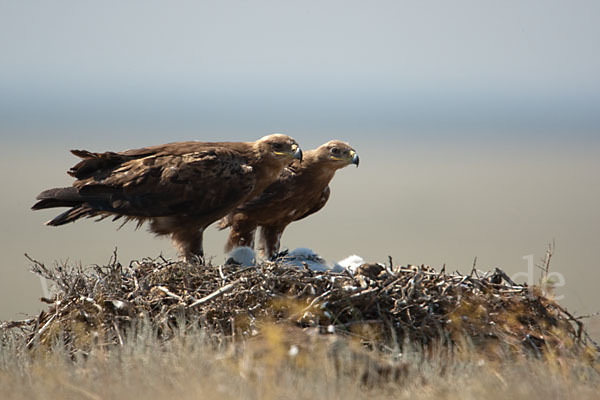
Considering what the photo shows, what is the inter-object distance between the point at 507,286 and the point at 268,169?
3.05 metres

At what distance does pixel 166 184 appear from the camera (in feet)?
29.7

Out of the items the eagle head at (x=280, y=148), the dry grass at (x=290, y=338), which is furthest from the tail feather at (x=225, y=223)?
the dry grass at (x=290, y=338)

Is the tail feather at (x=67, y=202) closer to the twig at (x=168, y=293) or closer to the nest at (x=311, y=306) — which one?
the nest at (x=311, y=306)

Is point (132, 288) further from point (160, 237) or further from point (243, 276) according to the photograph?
point (160, 237)

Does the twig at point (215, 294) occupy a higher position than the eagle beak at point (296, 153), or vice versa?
the eagle beak at point (296, 153)

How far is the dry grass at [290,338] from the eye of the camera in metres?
5.28

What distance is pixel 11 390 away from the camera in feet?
17.5

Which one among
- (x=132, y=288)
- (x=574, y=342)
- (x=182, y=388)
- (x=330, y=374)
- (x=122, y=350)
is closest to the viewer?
(x=182, y=388)

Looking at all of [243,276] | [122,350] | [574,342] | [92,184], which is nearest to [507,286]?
[574,342]

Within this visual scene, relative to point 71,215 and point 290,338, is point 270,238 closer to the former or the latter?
point 71,215

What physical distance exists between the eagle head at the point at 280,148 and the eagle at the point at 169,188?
1 cm

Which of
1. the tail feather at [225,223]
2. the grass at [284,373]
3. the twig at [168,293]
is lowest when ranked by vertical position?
the grass at [284,373]

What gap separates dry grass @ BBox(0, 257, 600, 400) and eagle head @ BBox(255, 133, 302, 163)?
1924 mm

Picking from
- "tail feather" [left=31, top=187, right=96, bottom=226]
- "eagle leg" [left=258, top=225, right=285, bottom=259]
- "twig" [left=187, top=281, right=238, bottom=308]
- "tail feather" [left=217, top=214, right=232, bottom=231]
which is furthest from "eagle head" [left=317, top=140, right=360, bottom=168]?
"twig" [left=187, top=281, right=238, bottom=308]
